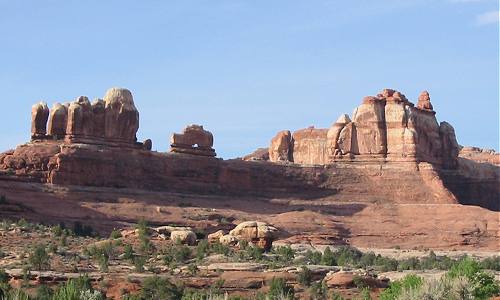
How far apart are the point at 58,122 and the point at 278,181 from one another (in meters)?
15.2

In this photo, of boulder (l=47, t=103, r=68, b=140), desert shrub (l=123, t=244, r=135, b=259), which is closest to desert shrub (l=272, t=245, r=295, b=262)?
desert shrub (l=123, t=244, r=135, b=259)

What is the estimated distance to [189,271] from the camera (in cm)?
5856

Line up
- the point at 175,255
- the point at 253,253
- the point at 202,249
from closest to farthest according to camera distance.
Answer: the point at 175,255
the point at 202,249
the point at 253,253

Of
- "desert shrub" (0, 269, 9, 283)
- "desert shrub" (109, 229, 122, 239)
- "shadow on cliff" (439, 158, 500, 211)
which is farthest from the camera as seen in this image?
"shadow on cliff" (439, 158, 500, 211)

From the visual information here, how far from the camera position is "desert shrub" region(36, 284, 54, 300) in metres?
47.6

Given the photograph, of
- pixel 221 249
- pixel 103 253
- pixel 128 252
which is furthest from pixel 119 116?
pixel 103 253

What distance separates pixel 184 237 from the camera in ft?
227

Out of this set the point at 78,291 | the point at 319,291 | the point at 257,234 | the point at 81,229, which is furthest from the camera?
the point at 81,229

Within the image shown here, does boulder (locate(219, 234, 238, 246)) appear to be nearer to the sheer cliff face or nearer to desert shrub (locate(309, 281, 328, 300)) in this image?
desert shrub (locate(309, 281, 328, 300))

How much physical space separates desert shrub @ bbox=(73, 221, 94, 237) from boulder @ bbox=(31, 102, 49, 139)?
38.6ft

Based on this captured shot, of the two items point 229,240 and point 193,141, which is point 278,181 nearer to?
point 193,141

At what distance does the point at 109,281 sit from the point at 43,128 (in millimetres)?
33261

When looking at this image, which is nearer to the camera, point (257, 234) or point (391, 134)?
point (257, 234)

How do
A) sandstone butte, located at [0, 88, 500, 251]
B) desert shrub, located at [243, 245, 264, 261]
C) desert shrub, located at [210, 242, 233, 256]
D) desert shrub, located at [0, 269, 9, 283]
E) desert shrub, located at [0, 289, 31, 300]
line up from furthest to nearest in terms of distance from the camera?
sandstone butte, located at [0, 88, 500, 251] → desert shrub, located at [210, 242, 233, 256] → desert shrub, located at [243, 245, 264, 261] → desert shrub, located at [0, 269, 9, 283] → desert shrub, located at [0, 289, 31, 300]
